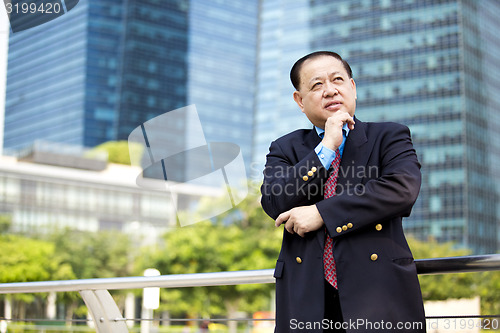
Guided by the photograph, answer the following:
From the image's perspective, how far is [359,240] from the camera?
158cm

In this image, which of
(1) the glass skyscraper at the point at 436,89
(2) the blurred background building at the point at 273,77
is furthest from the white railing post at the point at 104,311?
(1) the glass skyscraper at the point at 436,89

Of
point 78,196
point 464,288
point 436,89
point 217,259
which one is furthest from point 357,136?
point 436,89

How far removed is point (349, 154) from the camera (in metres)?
1.71

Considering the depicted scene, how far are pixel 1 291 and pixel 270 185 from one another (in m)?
2.07

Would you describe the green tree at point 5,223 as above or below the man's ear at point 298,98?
above

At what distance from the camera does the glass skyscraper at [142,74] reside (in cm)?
5859

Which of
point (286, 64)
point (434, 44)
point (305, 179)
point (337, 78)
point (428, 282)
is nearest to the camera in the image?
point (305, 179)

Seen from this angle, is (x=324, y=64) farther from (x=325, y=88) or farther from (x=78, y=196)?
(x=78, y=196)

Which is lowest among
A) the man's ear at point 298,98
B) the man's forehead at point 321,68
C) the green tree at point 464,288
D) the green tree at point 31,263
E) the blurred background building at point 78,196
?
the green tree at point 464,288

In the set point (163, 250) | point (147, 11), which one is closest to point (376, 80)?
point (147, 11)

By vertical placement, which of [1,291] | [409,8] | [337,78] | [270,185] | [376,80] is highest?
[409,8]

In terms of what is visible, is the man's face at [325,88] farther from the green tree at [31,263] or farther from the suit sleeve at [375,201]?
the green tree at [31,263]

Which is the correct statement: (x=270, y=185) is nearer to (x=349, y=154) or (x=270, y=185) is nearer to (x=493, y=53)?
(x=349, y=154)

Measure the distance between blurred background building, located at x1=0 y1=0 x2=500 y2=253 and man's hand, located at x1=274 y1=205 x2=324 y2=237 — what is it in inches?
1740
